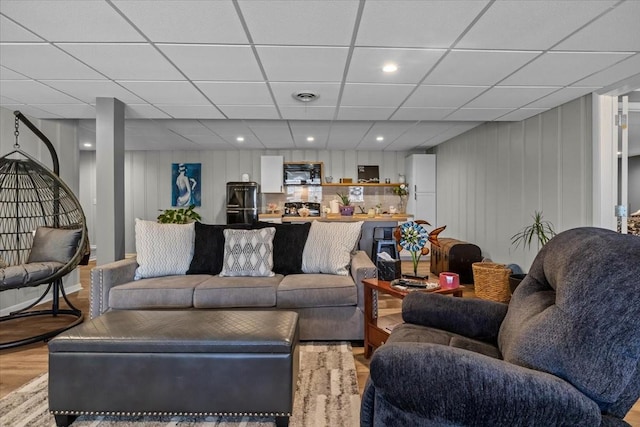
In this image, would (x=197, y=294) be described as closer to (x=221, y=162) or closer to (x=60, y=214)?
Answer: (x=60, y=214)

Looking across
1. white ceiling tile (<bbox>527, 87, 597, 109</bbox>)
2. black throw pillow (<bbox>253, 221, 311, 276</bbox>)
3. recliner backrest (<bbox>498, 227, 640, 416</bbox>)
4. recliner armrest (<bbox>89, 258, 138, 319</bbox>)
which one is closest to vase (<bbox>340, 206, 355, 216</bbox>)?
black throw pillow (<bbox>253, 221, 311, 276</bbox>)

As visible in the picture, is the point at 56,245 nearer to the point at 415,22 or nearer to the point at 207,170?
the point at 415,22

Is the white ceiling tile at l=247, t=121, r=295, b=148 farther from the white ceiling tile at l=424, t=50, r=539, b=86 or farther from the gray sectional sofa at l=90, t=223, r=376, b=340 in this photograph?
the gray sectional sofa at l=90, t=223, r=376, b=340

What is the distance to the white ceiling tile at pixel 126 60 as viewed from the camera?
224cm

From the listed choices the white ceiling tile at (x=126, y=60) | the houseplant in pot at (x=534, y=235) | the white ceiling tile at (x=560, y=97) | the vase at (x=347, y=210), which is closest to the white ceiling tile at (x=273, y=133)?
the vase at (x=347, y=210)

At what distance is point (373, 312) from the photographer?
263 cm

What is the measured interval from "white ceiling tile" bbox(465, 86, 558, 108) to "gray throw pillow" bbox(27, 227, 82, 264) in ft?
13.8

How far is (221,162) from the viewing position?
7.23m

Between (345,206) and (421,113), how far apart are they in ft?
10.4

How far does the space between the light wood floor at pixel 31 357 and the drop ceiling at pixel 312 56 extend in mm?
2183

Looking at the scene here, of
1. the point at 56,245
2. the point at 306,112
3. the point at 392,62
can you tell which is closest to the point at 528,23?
the point at 392,62

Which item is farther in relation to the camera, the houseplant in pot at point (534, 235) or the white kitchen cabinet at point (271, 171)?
the white kitchen cabinet at point (271, 171)

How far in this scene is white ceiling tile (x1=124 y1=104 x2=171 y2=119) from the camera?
357cm

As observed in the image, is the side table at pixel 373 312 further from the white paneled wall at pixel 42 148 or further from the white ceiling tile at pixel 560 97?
the white paneled wall at pixel 42 148
